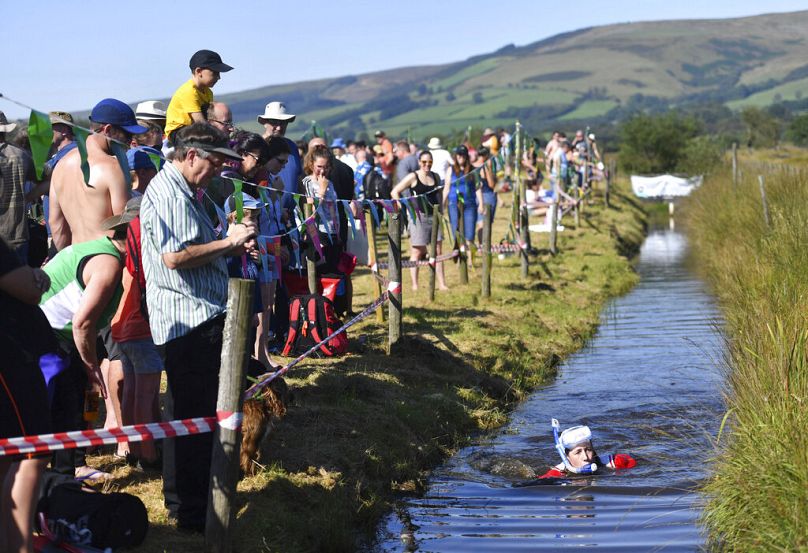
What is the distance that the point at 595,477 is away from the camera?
912cm

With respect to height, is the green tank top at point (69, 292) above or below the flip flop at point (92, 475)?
above

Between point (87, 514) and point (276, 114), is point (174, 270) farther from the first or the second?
point (276, 114)

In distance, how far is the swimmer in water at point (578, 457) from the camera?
9.16 m

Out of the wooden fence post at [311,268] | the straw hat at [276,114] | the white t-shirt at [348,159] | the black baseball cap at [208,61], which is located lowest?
the wooden fence post at [311,268]

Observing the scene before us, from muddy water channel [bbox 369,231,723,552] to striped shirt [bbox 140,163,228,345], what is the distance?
82.6 inches

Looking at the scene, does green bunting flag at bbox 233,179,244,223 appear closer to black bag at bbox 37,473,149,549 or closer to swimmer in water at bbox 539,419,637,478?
swimmer in water at bbox 539,419,637,478

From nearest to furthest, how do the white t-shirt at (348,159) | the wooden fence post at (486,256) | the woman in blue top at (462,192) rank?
the wooden fence post at (486,256), the woman in blue top at (462,192), the white t-shirt at (348,159)

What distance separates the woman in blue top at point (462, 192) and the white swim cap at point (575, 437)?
25.4 ft

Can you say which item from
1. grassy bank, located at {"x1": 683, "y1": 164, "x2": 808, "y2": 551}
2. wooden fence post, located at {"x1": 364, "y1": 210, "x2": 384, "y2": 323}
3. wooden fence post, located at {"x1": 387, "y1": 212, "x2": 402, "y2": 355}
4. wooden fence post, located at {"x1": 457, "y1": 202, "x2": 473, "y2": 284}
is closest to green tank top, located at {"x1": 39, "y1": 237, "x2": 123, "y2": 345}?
grassy bank, located at {"x1": 683, "y1": 164, "x2": 808, "y2": 551}

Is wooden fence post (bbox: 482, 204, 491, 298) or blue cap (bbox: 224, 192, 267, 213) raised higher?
blue cap (bbox: 224, 192, 267, 213)

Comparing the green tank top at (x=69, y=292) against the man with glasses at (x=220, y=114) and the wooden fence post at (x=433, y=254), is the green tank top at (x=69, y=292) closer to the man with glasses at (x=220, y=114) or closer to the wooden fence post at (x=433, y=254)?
the man with glasses at (x=220, y=114)

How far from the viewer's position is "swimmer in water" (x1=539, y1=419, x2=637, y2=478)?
30.0ft

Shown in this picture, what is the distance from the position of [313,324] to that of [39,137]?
5.43 m

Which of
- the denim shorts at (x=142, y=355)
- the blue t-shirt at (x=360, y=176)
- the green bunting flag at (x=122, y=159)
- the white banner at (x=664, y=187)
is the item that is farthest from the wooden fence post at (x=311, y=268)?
the white banner at (x=664, y=187)
